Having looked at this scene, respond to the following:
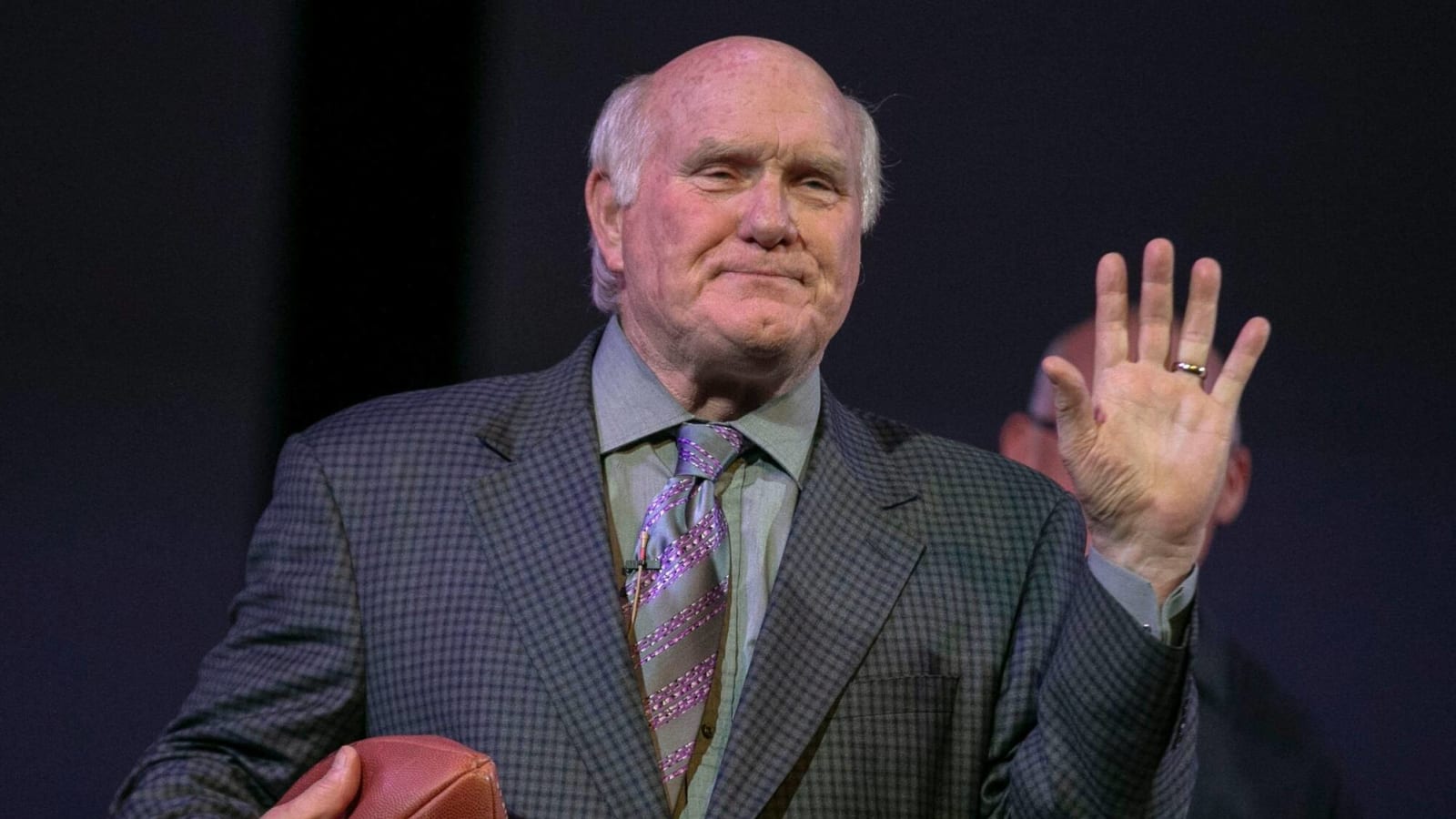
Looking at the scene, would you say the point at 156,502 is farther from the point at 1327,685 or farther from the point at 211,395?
the point at 1327,685

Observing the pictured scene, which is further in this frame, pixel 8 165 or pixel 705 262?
pixel 8 165

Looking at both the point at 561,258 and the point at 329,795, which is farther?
the point at 561,258

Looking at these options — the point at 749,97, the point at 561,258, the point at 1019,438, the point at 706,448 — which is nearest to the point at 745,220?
the point at 749,97

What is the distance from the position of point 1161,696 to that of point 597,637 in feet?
1.84

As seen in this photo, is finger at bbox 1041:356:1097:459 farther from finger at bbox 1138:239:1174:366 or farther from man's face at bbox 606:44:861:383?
man's face at bbox 606:44:861:383

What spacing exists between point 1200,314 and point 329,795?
934mm

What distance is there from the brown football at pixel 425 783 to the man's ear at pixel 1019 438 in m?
1.38

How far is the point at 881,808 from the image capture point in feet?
5.65

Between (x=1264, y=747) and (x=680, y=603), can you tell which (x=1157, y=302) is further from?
(x=1264, y=747)

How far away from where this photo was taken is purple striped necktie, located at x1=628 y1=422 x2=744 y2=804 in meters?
1.70

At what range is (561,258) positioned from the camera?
104 inches

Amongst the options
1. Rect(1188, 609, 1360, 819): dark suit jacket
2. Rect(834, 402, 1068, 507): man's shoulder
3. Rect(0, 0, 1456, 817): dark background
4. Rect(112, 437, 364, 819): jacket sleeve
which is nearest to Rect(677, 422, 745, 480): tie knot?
Rect(834, 402, 1068, 507): man's shoulder

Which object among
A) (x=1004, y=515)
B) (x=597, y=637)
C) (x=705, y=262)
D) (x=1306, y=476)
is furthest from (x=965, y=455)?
(x=1306, y=476)

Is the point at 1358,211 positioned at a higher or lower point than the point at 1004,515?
higher
